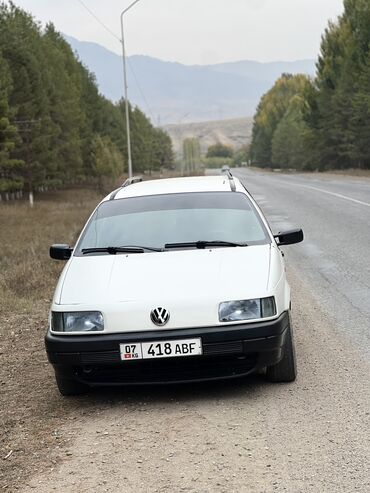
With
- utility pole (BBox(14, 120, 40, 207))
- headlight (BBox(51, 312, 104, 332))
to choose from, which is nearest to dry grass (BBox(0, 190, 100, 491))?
headlight (BBox(51, 312, 104, 332))

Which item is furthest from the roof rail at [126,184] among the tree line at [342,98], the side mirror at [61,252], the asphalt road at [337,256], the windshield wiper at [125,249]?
the tree line at [342,98]

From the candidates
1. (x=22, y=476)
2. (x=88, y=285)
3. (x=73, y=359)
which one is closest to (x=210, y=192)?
(x=88, y=285)

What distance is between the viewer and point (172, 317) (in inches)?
168

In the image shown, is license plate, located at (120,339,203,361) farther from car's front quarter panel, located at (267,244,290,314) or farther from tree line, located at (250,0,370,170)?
tree line, located at (250,0,370,170)

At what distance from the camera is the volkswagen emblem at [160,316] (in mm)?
4262

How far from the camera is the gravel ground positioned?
3.32 meters

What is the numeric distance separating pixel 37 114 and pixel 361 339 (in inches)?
1758

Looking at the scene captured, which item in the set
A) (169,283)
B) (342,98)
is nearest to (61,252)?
(169,283)

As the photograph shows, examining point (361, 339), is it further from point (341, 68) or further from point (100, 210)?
point (341, 68)

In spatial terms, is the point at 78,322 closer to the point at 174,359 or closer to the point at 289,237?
the point at 174,359

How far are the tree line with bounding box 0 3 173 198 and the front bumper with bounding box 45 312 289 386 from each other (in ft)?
97.6

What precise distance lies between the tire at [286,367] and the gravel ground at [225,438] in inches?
2.7

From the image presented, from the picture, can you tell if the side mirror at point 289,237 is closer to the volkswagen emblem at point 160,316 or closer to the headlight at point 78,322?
the volkswagen emblem at point 160,316

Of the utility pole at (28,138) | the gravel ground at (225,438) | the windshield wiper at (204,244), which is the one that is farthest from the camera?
the utility pole at (28,138)
